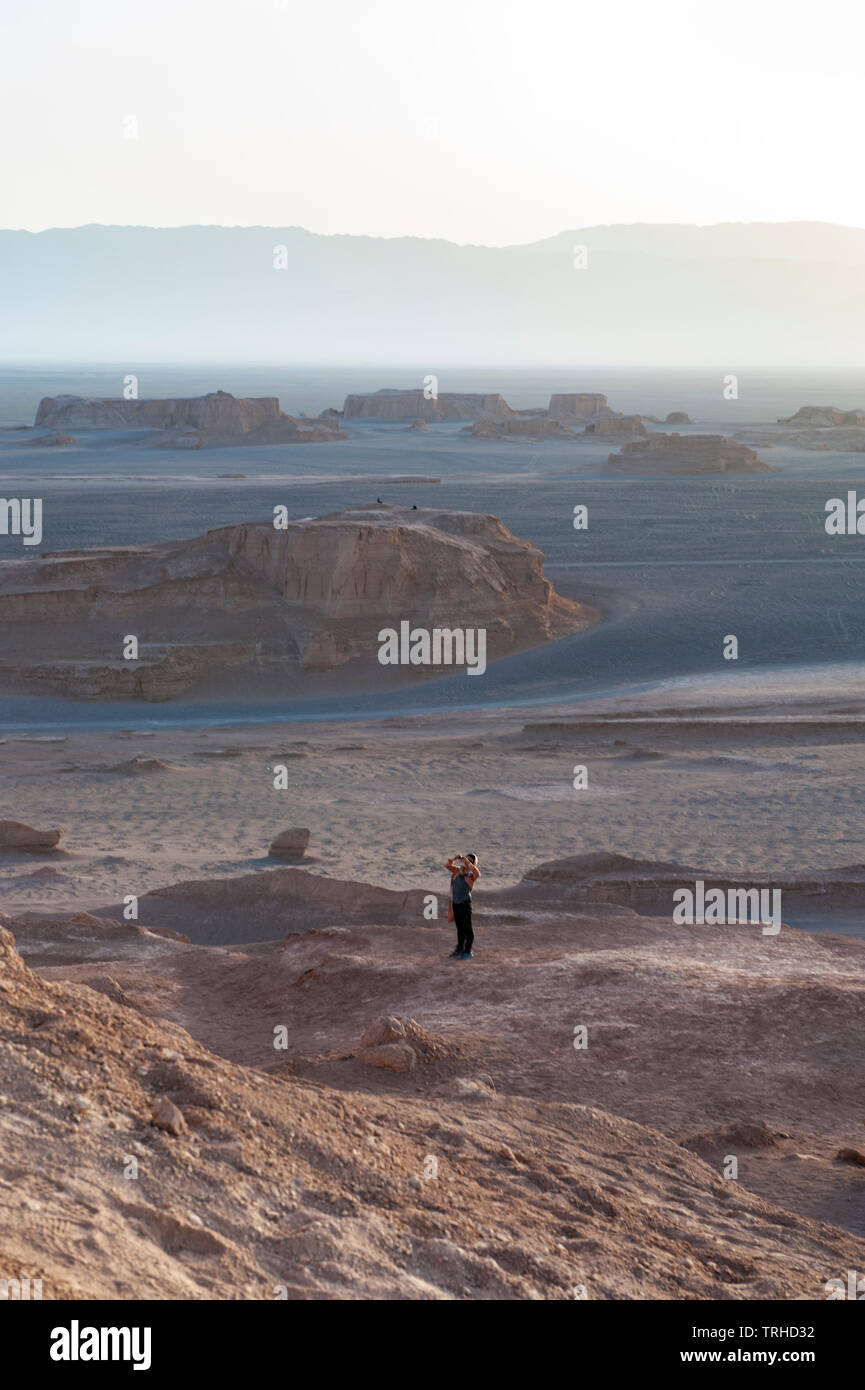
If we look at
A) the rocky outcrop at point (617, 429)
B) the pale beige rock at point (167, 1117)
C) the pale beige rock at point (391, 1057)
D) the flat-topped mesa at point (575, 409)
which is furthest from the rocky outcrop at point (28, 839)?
the flat-topped mesa at point (575, 409)

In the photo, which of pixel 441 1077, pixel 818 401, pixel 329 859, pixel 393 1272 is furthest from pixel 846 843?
pixel 818 401

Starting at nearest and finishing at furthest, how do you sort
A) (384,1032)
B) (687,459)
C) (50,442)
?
(384,1032), (687,459), (50,442)

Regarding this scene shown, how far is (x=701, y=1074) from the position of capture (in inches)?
361

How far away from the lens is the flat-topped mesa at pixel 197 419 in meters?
91.2

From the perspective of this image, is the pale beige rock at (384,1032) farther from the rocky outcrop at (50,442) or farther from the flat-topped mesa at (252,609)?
the rocky outcrop at (50,442)

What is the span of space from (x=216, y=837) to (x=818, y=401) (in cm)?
14916

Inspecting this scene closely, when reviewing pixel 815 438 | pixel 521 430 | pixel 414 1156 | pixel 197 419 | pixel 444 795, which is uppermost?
pixel 197 419

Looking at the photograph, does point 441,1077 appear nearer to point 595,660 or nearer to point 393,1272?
point 393,1272

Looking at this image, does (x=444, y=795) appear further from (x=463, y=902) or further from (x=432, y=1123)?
(x=432, y=1123)

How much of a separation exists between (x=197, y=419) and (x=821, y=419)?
46.7 metres

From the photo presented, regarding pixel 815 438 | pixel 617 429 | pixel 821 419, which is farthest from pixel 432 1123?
pixel 821 419

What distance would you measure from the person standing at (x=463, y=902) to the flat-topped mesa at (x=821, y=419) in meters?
94.2

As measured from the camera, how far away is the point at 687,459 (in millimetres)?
71625

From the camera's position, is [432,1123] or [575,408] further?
[575,408]
